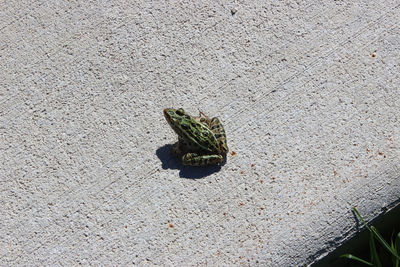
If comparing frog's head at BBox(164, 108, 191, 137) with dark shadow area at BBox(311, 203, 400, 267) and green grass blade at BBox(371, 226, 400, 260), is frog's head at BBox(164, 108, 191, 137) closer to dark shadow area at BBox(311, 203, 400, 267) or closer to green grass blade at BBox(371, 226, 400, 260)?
dark shadow area at BBox(311, 203, 400, 267)

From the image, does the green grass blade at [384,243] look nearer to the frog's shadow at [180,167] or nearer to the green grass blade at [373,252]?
the green grass blade at [373,252]

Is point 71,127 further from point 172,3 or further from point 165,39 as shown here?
point 172,3

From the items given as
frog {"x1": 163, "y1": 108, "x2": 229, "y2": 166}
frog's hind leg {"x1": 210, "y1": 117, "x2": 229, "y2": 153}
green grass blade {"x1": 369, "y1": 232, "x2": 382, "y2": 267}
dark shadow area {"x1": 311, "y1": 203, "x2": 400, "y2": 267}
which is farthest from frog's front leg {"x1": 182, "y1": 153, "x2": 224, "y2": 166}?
green grass blade {"x1": 369, "y1": 232, "x2": 382, "y2": 267}

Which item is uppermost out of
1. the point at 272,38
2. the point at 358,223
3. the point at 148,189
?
the point at 272,38

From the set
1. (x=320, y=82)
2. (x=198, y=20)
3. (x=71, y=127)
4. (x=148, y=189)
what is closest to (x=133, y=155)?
(x=148, y=189)

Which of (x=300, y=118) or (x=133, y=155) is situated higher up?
(x=300, y=118)

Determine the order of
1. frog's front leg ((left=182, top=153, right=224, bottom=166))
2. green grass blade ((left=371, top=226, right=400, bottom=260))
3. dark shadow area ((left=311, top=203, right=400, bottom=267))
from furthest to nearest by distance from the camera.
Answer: frog's front leg ((left=182, top=153, right=224, bottom=166)) → dark shadow area ((left=311, top=203, right=400, bottom=267)) → green grass blade ((left=371, top=226, right=400, bottom=260))

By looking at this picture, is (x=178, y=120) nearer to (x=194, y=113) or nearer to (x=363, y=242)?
(x=194, y=113)

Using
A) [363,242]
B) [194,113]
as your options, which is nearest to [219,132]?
[194,113]

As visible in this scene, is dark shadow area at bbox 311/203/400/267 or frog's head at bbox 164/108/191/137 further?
frog's head at bbox 164/108/191/137
